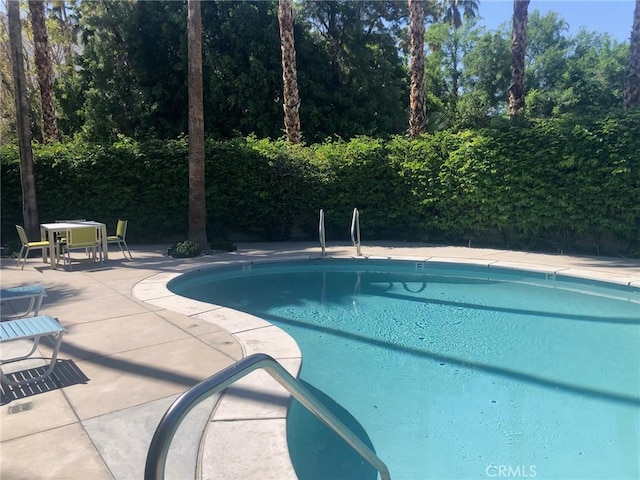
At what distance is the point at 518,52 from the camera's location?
13.0m

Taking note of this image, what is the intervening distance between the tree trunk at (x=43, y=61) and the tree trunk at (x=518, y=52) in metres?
13.9

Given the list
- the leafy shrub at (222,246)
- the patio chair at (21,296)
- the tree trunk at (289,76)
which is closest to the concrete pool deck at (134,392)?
the patio chair at (21,296)

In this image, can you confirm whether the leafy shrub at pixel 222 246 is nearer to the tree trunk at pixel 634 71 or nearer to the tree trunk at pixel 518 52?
the tree trunk at pixel 518 52

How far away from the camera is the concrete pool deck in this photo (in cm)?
298

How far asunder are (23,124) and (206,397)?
39.8ft

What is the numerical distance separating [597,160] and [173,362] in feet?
31.8

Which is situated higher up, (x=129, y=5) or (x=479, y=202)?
(x=129, y=5)

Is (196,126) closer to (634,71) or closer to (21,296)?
(21,296)

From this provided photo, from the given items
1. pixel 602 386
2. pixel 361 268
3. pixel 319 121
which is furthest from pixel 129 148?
pixel 602 386

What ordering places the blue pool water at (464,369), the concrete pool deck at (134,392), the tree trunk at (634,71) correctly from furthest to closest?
the tree trunk at (634,71) → the blue pool water at (464,369) → the concrete pool deck at (134,392)

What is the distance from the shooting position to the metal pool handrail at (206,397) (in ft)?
5.70

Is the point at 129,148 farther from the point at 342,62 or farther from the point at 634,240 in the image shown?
the point at 634,240

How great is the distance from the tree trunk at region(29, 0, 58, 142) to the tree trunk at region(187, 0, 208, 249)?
6022mm

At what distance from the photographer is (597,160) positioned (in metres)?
10.1
